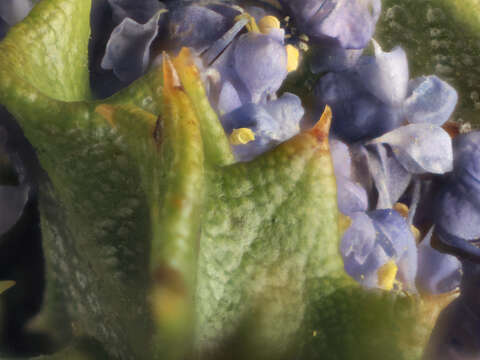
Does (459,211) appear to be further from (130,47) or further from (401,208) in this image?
(130,47)

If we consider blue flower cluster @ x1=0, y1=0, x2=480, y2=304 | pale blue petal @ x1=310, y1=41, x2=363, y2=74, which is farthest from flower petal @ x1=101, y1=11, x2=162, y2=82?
pale blue petal @ x1=310, y1=41, x2=363, y2=74

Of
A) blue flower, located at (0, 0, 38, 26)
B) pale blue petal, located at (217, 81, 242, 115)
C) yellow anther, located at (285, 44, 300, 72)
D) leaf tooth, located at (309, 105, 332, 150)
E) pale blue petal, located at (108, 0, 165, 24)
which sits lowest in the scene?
yellow anther, located at (285, 44, 300, 72)

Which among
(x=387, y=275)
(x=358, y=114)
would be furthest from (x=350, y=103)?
(x=387, y=275)

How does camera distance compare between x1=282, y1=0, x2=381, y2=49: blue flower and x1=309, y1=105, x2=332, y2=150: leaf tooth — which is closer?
x1=309, y1=105, x2=332, y2=150: leaf tooth

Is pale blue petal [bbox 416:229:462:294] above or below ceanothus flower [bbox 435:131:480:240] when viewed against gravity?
below

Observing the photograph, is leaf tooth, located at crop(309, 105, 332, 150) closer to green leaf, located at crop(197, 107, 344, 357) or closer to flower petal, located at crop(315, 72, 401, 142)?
green leaf, located at crop(197, 107, 344, 357)

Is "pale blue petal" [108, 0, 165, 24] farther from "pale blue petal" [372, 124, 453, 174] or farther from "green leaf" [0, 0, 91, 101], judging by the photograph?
"pale blue petal" [372, 124, 453, 174]

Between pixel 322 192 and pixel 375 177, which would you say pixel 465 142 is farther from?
pixel 322 192
